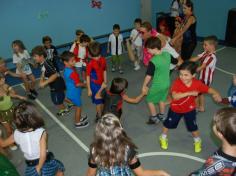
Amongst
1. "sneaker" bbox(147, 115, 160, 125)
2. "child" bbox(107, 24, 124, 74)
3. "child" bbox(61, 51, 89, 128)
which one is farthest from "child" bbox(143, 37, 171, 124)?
"child" bbox(107, 24, 124, 74)

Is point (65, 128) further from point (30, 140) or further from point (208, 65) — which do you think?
point (208, 65)

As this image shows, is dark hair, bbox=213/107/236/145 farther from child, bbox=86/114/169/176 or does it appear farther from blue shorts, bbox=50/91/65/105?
blue shorts, bbox=50/91/65/105

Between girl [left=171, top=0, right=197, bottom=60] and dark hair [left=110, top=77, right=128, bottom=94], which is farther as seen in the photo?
girl [left=171, top=0, right=197, bottom=60]

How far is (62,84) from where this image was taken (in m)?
5.79

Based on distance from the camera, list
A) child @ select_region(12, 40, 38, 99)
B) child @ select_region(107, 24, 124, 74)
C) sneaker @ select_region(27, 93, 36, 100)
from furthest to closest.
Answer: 1. child @ select_region(107, 24, 124, 74)
2. sneaker @ select_region(27, 93, 36, 100)
3. child @ select_region(12, 40, 38, 99)

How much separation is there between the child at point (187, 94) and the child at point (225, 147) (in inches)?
58.3

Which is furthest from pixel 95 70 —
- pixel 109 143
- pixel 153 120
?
pixel 109 143

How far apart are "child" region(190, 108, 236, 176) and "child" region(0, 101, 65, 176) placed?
70.2 inches

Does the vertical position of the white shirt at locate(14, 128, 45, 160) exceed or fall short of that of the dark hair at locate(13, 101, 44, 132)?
it falls short

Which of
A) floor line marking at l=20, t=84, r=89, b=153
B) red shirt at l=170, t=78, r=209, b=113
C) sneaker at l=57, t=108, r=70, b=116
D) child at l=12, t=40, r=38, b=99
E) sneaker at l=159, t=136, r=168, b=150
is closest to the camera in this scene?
red shirt at l=170, t=78, r=209, b=113

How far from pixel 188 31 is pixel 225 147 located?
4.57m

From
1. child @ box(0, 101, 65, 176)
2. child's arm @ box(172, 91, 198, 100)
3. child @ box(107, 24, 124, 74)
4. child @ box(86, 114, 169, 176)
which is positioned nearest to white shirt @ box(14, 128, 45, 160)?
child @ box(0, 101, 65, 176)

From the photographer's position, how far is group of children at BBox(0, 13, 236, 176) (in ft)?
8.82

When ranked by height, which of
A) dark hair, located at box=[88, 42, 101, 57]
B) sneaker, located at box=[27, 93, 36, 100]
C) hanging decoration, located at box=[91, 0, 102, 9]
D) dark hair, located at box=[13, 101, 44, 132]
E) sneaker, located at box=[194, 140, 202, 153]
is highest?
hanging decoration, located at box=[91, 0, 102, 9]
